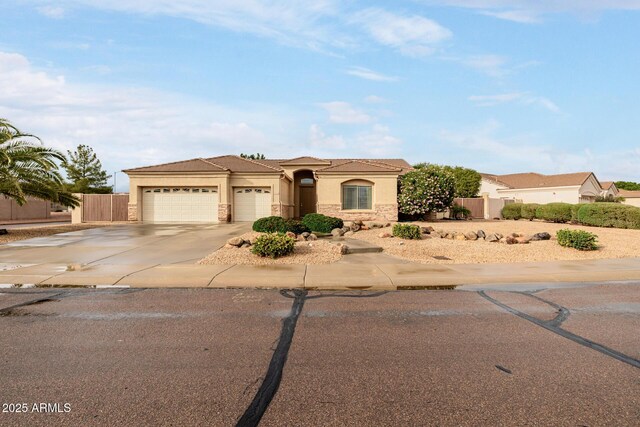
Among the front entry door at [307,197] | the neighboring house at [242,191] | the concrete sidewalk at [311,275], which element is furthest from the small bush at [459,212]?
the concrete sidewalk at [311,275]

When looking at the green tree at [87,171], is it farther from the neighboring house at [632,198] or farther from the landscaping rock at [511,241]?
the neighboring house at [632,198]

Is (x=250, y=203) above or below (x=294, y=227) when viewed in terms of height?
above

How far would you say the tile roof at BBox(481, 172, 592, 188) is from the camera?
43.8m

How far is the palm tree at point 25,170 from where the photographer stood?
16.6 m

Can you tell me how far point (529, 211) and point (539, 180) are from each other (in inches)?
869

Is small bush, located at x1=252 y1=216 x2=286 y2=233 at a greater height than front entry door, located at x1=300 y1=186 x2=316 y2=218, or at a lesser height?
lesser

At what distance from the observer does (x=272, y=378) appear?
3.88 meters

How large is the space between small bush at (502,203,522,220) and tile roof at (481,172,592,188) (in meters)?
16.0

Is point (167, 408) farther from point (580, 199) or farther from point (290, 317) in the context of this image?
point (580, 199)

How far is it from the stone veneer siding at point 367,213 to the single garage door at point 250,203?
13.6 feet

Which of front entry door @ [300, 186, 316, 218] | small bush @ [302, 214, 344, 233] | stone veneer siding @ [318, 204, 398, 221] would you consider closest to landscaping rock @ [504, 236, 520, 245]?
small bush @ [302, 214, 344, 233]

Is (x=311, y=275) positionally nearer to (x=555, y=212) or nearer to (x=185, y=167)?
(x=185, y=167)

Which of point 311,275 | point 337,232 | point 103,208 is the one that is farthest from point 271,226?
point 103,208

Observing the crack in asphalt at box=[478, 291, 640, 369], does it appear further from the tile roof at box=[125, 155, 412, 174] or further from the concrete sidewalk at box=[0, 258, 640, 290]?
the tile roof at box=[125, 155, 412, 174]
